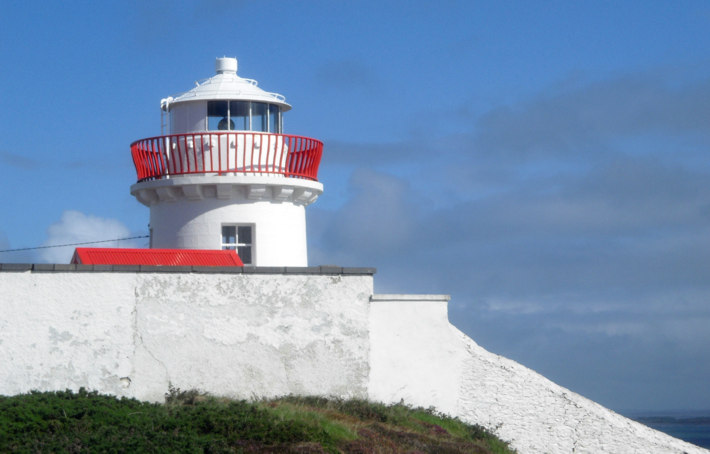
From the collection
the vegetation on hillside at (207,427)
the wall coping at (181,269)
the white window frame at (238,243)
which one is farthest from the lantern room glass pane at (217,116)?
the vegetation on hillside at (207,427)

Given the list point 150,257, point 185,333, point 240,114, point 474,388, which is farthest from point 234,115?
point 474,388

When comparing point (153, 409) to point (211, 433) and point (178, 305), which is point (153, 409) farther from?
point (178, 305)

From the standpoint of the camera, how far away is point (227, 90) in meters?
20.1

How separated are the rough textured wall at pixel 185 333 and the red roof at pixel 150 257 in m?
1.55

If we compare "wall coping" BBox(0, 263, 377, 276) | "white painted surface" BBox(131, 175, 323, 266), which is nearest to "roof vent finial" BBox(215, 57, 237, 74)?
A: "white painted surface" BBox(131, 175, 323, 266)

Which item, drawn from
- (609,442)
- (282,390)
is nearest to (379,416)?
(282,390)

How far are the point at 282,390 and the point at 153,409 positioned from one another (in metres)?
2.71

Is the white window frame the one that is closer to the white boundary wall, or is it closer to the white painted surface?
the white painted surface

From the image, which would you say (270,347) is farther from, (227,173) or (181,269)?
(227,173)

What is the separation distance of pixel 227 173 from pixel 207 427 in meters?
6.67

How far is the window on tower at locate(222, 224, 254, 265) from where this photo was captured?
2006cm

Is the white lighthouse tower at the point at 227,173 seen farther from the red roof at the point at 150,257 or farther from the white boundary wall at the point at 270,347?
the white boundary wall at the point at 270,347

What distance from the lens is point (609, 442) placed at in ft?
61.2

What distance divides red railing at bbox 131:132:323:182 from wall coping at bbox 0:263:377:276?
3.41m
